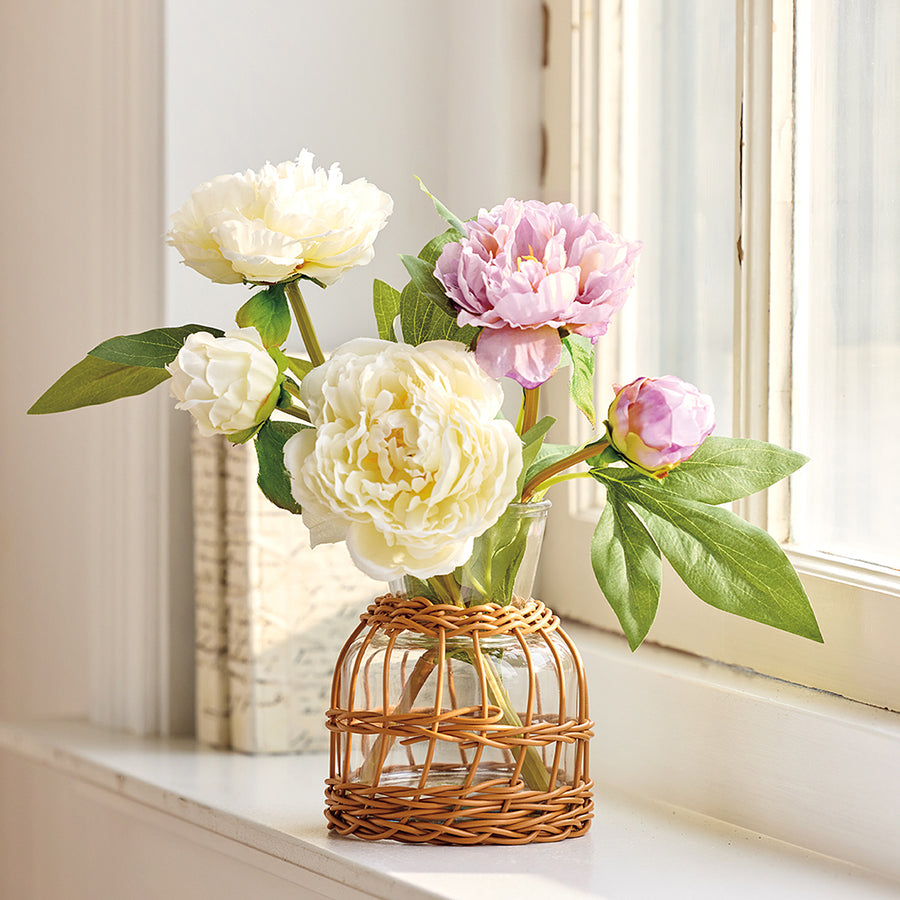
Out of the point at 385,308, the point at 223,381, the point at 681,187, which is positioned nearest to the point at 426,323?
the point at 385,308

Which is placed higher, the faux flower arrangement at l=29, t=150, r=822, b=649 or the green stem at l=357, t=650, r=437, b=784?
the faux flower arrangement at l=29, t=150, r=822, b=649

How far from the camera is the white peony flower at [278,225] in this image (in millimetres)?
684

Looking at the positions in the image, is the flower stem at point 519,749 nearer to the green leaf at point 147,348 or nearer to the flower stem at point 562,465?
the flower stem at point 562,465

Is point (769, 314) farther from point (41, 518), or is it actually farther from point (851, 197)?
point (41, 518)

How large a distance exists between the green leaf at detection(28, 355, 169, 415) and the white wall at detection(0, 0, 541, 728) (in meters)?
0.31

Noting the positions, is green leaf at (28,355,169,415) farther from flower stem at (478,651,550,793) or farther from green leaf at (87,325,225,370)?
flower stem at (478,651,550,793)

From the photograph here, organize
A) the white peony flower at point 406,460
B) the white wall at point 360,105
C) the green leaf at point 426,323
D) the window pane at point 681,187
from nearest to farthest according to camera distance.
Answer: the white peony flower at point 406,460 → the green leaf at point 426,323 → the window pane at point 681,187 → the white wall at point 360,105

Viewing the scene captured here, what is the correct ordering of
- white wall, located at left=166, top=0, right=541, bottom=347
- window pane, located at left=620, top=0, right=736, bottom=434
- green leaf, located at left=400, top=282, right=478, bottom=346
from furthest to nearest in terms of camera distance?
white wall, located at left=166, top=0, right=541, bottom=347 → window pane, located at left=620, top=0, right=736, bottom=434 → green leaf, located at left=400, top=282, right=478, bottom=346

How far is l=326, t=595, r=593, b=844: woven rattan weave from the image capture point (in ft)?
2.45

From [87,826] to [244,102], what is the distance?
67cm

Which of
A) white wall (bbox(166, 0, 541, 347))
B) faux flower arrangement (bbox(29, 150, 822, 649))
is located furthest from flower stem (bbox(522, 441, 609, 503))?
white wall (bbox(166, 0, 541, 347))

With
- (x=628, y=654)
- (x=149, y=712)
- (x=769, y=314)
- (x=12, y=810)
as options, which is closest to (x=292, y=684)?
(x=149, y=712)

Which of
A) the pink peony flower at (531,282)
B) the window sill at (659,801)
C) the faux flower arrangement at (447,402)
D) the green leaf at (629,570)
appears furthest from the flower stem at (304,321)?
the window sill at (659,801)

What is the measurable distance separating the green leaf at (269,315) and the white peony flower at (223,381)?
4 cm
